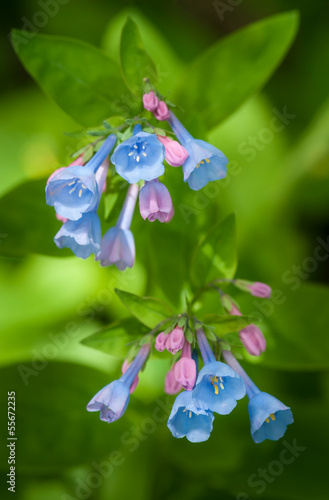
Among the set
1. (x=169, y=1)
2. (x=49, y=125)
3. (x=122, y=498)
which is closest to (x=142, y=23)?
(x=169, y=1)

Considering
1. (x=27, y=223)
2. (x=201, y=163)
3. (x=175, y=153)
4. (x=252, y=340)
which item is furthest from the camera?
(x=27, y=223)

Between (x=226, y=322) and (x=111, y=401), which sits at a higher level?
(x=226, y=322)

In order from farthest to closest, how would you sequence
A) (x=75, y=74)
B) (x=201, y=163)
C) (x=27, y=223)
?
(x=27, y=223)
(x=75, y=74)
(x=201, y=163)

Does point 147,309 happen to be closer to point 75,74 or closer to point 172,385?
point 172,385

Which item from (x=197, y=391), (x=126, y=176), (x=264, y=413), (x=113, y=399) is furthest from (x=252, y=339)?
(x=126, y=176)

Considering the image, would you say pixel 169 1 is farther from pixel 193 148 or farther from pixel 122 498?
pixel 122 498

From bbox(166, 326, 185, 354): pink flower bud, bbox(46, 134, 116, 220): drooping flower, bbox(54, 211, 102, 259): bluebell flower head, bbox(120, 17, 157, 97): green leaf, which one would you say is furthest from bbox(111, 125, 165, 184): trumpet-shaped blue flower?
bbox(166, 326, 185, 354): pink flower bud
